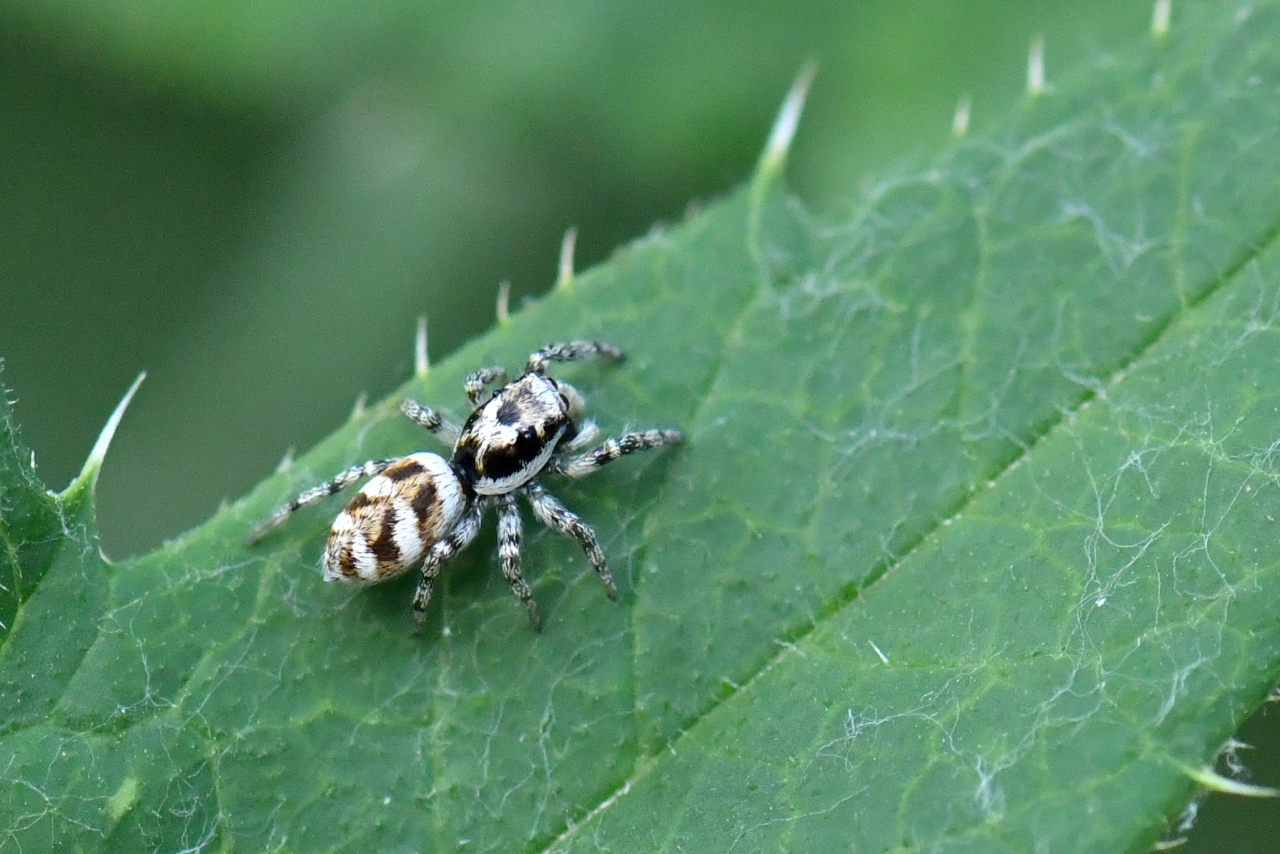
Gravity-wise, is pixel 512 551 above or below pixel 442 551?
below

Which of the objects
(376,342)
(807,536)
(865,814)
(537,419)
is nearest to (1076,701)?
(865,814)

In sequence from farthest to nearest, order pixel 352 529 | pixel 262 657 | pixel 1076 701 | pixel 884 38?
pixel 884 38 → pixel 352 529 → pixel 262 657 → pixel 1076 701

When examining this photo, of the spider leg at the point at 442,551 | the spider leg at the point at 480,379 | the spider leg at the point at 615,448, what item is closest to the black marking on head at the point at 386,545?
the spider leg at the point at 442,551

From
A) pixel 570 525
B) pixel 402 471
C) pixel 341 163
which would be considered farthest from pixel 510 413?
pixel 341 163

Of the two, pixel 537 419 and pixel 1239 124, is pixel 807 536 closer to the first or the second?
pixel 537 419

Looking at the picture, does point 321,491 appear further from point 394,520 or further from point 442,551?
point 442,551

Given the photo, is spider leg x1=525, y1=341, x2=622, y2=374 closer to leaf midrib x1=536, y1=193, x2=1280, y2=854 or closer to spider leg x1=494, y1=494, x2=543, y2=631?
spider leg x1=494, y1=494, x2=543, y2=631

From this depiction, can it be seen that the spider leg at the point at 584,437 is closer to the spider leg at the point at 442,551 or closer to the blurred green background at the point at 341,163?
the spider leg at the point at 442,551
